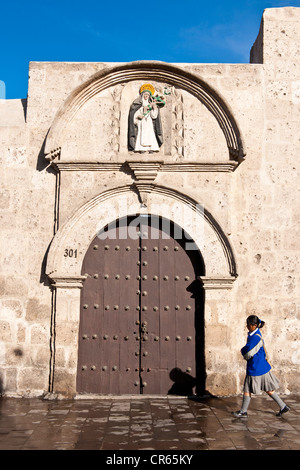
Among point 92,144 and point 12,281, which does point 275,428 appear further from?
point 92,144

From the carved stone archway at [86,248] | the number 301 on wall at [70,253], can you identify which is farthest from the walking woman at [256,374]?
the number 301 on wall at [70,253]

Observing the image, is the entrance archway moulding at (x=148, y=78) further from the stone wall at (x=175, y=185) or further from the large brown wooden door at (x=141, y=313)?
the large brown wooden door at (x=141, y=313)

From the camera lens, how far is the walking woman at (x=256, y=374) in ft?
16.0

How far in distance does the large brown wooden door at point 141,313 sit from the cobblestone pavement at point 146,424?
0.29m

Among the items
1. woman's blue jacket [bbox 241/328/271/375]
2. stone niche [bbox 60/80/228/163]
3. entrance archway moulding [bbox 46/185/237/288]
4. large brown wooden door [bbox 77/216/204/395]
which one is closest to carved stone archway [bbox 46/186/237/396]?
entrance archway moulding [bbox 46/185/237/288]

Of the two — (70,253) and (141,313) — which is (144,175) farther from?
(141,313)

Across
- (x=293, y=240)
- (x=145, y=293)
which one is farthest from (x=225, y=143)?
(x=145, y=293)

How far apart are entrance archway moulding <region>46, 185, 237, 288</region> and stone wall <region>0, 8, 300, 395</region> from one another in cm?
3

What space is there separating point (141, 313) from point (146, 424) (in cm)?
166

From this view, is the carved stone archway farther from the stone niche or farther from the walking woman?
the walking woman

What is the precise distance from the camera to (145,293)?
6.12 meters

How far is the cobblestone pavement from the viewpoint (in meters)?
4.02

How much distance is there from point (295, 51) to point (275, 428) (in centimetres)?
478

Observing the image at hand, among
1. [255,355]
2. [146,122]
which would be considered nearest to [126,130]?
[146,122]
